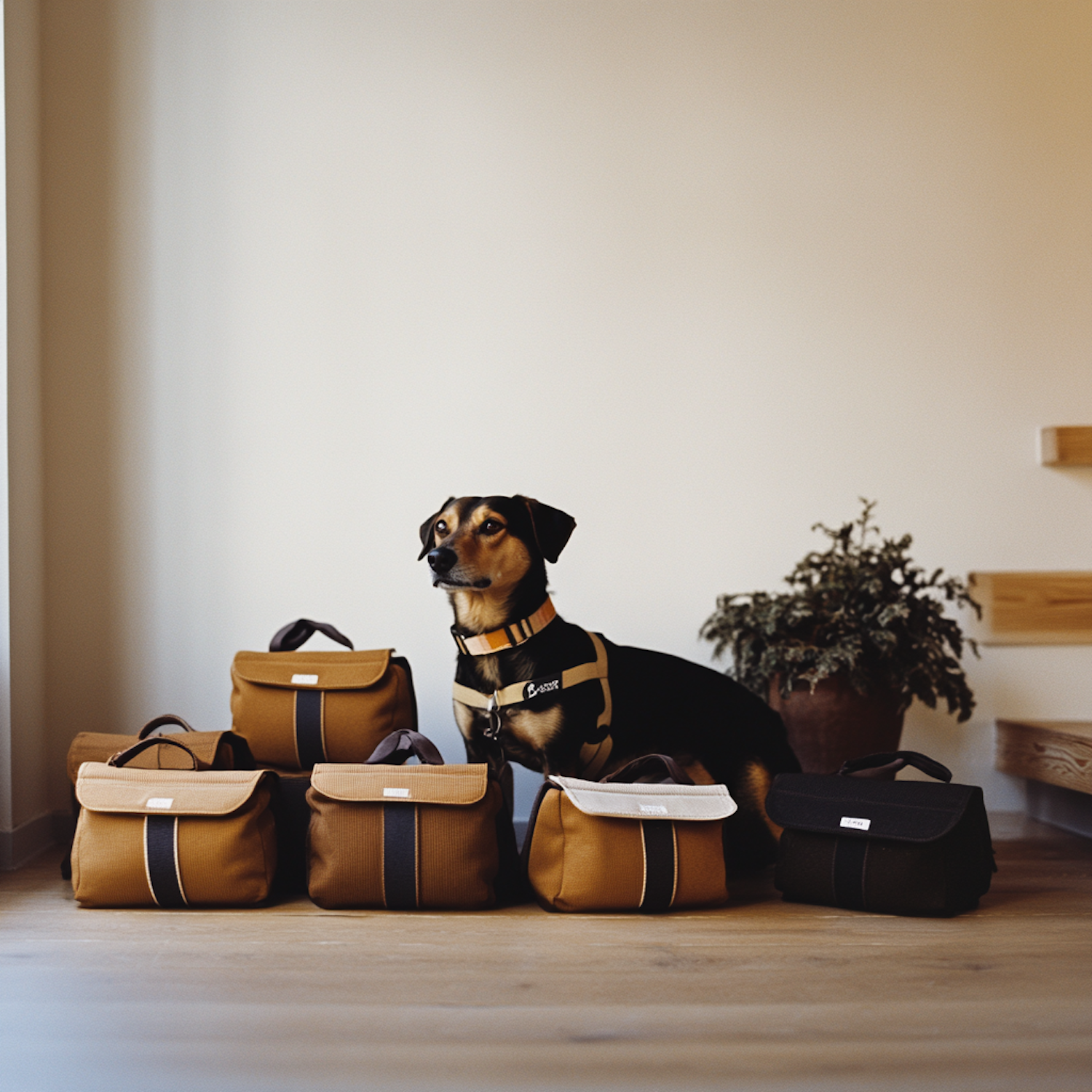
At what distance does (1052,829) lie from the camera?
2.59 metres

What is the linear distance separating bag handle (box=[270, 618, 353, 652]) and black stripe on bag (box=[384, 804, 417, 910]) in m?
0.58

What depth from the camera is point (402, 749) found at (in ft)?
6.54

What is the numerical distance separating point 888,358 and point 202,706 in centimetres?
219

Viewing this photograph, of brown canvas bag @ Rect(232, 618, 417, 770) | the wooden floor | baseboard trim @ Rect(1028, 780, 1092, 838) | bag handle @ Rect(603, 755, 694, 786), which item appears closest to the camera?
the wooden floor

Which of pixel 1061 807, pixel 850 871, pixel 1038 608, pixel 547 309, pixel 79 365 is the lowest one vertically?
pixel 1061 807

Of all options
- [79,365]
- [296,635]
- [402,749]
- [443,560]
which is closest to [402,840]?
[402,749]

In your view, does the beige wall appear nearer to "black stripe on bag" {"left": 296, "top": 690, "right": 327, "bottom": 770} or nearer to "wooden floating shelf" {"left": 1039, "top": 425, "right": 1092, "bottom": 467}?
"wooden floating shelf" {"left": 1039, "top": 425, "right": 1092, "bottom": 467}

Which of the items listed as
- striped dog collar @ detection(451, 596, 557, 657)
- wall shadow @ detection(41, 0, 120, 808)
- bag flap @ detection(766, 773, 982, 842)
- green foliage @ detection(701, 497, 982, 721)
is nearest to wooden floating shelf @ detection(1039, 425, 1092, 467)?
green foliage @ detection(701, 497, 982, 721)

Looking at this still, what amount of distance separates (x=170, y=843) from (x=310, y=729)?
455mm

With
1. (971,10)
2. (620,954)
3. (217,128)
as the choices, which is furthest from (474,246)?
(620,954)

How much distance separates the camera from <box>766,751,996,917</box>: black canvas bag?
5.80 feet

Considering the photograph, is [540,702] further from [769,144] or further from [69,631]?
[769,144]

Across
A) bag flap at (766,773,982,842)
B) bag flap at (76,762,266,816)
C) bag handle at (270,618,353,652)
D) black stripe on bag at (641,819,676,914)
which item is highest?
bag handle at (270,618,353,652)

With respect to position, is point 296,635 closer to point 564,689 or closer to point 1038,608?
point 564,689
